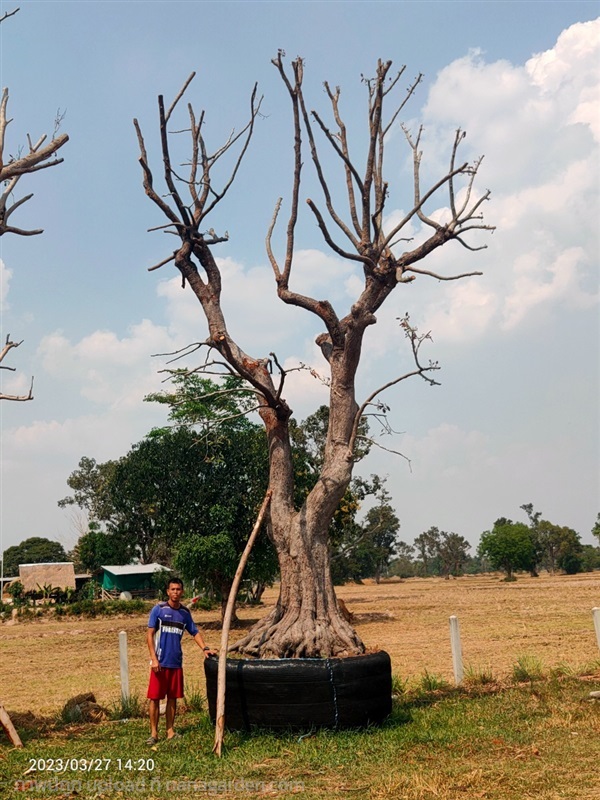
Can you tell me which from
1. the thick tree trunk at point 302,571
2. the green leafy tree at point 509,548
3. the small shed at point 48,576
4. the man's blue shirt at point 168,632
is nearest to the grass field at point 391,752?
the man's blue shirt at point 168,632

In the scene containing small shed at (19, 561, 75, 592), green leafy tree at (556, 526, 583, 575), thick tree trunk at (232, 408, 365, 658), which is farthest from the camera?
green leafy tree at (556, 526, 583, 575)

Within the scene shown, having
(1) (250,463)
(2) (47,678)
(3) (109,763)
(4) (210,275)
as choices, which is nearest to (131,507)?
(1) (250,463)

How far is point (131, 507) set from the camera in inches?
1276

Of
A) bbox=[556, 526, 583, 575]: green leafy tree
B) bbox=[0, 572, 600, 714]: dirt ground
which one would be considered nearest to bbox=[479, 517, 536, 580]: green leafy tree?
bbox=[556, 526, 583, 575]: green leafy tree

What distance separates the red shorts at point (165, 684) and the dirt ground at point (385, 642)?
2929 mm

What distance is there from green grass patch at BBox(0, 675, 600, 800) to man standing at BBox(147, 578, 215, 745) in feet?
0.96

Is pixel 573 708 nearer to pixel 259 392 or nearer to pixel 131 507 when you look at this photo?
pixel 259 392

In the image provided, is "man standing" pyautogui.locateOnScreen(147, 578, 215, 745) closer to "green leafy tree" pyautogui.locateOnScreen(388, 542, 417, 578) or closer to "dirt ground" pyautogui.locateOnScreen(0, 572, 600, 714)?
"dirt ground" pyautogui.locateOnScreen(0, 572, 600, 714)

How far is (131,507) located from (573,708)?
86.3 ft

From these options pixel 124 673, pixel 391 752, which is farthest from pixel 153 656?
pixel 124 673

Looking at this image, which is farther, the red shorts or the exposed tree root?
the exposed tree root

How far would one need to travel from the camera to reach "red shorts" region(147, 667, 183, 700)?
25.3ft

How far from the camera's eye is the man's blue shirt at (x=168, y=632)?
309 inches

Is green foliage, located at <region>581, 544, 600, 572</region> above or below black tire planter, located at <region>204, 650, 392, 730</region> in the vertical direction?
below
